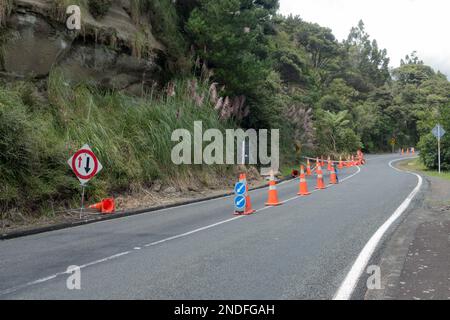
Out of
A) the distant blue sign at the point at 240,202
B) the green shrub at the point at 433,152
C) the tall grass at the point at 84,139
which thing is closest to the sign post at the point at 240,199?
the distant blue sign at the point at 240,202

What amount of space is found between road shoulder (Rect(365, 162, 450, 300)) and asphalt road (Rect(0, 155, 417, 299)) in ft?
1.69

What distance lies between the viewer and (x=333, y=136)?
47250 millimetres

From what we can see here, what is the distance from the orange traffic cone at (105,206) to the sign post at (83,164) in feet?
2.09

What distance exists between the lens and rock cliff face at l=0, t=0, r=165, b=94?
14.1 meters

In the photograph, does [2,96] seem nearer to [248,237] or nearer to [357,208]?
[248,237]

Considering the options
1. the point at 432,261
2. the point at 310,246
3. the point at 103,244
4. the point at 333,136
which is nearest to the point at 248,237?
the point at 310,246

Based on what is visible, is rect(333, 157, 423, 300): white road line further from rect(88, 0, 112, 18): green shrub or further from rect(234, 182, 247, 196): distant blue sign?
rect(88, 0, 112, 18): green shrub

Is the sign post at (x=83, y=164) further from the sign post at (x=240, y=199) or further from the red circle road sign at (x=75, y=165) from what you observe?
the sign post at (x=240, y=199)

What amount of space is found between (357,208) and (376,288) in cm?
724

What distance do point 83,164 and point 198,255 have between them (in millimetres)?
5535

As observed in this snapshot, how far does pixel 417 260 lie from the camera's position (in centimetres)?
650
